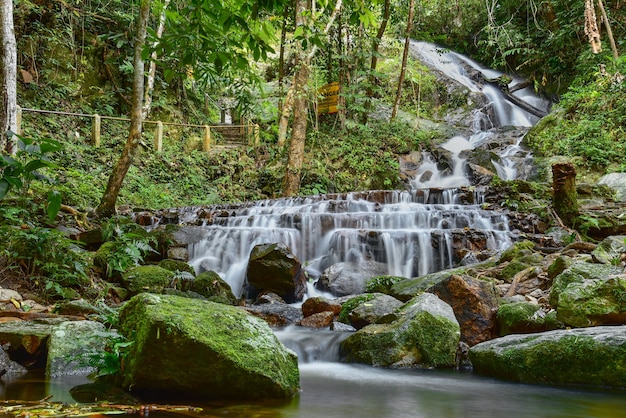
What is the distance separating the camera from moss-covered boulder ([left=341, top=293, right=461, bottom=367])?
438 cm

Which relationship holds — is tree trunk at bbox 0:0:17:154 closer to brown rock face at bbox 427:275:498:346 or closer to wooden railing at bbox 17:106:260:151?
brown rock face at bbox 427:275:498:346

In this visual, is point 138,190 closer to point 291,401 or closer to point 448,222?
point 448,222

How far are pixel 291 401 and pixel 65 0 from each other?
60.5 ft

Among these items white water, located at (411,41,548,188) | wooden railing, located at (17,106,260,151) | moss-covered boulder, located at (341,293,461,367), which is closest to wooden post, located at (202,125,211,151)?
wooden railing, located at (17,106,260,151)

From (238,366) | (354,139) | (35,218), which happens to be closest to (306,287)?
(35,218)

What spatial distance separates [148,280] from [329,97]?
1499cm

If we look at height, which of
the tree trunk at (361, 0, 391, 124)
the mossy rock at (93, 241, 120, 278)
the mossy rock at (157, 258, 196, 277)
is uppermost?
the tree trunk at (361, 0, 391, 124)

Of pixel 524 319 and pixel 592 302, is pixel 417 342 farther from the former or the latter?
pixel 592 302

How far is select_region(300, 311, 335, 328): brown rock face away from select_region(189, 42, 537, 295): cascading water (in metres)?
2.78

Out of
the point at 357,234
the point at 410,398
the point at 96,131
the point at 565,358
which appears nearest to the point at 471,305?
the point at 565,358

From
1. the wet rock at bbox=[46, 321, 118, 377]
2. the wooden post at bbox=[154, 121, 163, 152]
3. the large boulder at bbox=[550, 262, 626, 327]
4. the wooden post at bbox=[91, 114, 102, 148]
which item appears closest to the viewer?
the wet rock at bbox=[46, 321, 118, 377]

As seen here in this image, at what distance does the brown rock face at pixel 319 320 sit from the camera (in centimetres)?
613

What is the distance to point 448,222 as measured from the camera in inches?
418

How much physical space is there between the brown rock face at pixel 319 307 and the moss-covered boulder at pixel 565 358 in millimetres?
2685
